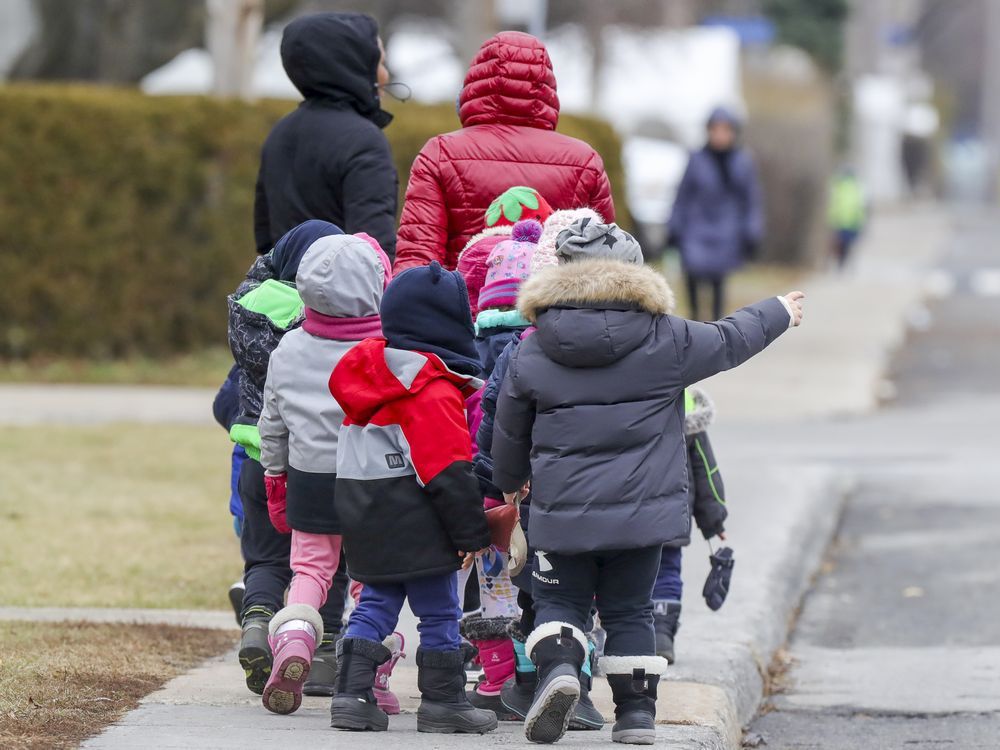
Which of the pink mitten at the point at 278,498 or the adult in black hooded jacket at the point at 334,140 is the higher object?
the adult in black hooded jacket at the point at 334,140

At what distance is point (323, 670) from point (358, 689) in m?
0.65

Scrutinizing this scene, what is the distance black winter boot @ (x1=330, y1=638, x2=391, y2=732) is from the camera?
15.4 ft

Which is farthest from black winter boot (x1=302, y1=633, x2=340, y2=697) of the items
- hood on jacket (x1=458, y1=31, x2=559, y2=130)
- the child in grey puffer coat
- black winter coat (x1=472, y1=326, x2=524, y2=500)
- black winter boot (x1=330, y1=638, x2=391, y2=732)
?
hood on jacket (x1=458, y1=31, x2=559, y2=130)

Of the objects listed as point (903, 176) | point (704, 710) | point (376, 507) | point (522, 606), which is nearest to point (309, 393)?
point (376, 507)

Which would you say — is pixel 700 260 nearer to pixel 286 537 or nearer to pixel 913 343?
pixel 913 343

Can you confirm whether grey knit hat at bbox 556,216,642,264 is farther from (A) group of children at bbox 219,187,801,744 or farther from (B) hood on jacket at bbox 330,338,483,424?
(B) hood on jacket at bbox 330,338,483,424

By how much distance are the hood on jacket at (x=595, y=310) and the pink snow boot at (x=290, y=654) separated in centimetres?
99

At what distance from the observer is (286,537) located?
5.33m

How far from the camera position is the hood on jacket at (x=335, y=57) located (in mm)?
6109

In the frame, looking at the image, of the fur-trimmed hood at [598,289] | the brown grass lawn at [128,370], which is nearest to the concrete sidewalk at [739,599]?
the fur-trimmed hood at [598,289]

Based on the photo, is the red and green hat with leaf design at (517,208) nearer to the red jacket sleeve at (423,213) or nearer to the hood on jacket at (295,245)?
the red jacket sleeve at (423,213)

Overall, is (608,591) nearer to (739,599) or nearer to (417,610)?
(417,610)

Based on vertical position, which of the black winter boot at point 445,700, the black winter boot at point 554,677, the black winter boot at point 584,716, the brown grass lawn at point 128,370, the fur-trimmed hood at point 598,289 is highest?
the fur-trimmed hood at point 598,289

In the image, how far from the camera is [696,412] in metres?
5.84
